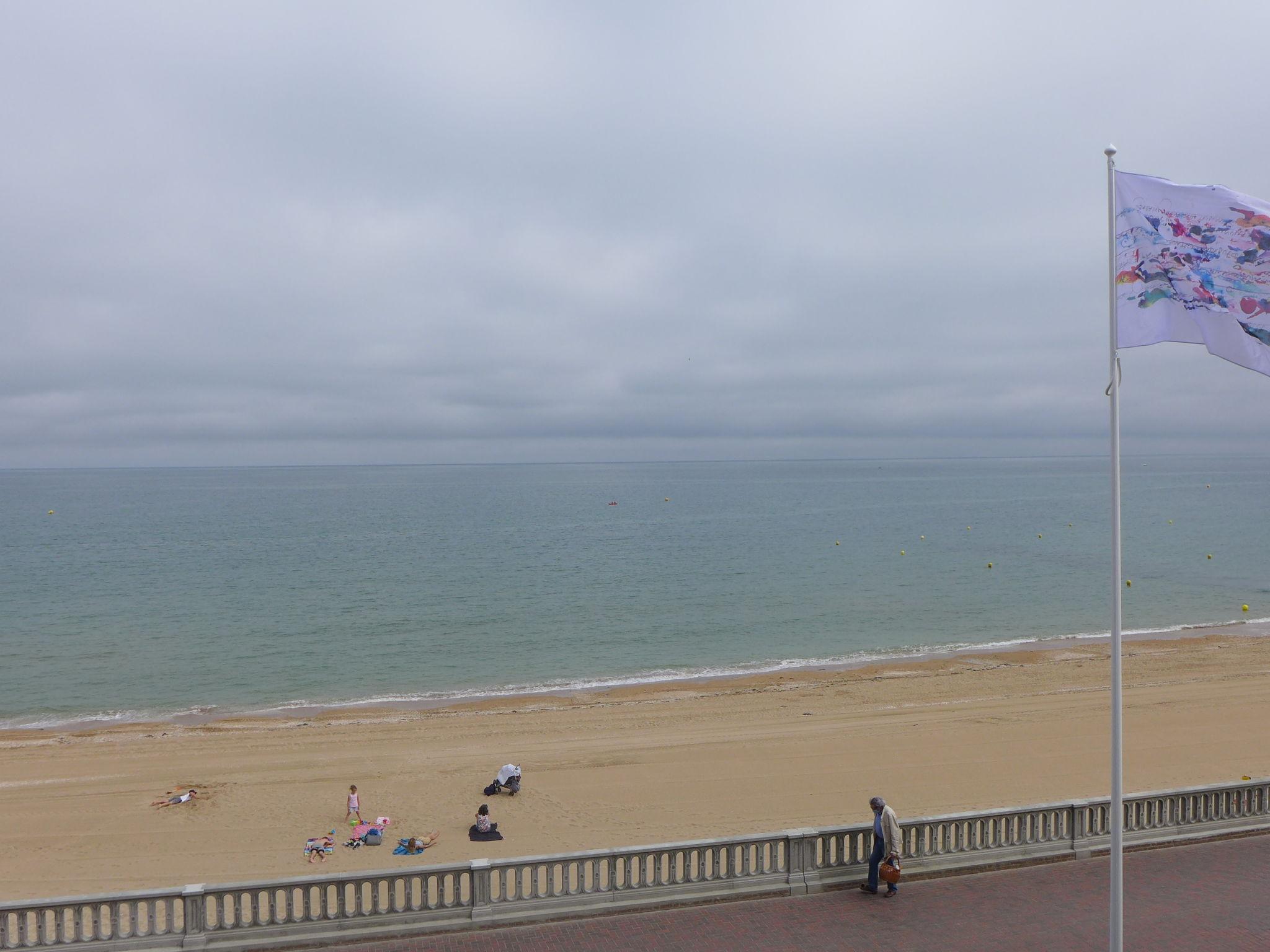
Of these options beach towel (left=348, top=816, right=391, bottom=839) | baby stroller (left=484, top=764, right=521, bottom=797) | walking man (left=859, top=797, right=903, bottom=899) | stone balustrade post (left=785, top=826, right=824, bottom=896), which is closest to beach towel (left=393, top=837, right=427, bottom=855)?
beach towel (left=348, top=816, right=391, bottom=839)

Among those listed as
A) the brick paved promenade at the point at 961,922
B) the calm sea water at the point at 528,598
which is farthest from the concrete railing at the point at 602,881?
the calm sea water at the point at 528,598

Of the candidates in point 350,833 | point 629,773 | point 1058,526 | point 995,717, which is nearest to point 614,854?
point 350,833

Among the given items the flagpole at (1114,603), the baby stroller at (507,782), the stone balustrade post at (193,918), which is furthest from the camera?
the baby stroller at (507,782)

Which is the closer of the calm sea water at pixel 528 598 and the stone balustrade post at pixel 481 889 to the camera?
the stone balustrade post at pixel 481 889

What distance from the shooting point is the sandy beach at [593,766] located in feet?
55.7

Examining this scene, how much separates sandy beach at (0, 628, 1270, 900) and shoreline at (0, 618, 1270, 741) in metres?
→ 0.73

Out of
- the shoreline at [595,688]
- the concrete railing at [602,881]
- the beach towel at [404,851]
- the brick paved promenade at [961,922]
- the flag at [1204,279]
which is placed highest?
the flag at [1204,279]

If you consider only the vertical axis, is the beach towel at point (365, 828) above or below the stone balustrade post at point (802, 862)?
below

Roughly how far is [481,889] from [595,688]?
978 inches

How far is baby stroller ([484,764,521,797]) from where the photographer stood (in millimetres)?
19422

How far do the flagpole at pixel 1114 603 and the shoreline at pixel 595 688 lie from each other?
25.6 m

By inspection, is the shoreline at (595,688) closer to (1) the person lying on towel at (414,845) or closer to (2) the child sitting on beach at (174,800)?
(2) the child sitting on beach at (174,800)

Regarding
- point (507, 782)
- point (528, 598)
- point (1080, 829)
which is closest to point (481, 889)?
point (1080, 829)

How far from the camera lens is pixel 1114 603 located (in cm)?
740
